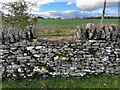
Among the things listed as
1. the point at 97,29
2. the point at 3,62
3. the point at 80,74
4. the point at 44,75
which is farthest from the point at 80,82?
the point at 3,62

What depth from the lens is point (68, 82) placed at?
977 cm

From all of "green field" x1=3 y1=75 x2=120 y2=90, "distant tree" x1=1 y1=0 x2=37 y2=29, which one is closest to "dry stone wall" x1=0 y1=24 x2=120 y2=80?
"green field" x1=3 y1=75 x2=120 y2=90

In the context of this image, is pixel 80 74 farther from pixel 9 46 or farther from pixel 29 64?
pixel 9 46

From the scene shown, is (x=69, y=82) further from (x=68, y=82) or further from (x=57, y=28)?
(x=57, y=28)

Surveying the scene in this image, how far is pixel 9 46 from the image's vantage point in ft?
33.7

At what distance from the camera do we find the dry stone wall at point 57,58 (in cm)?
1019

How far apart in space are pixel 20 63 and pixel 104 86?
2805mm

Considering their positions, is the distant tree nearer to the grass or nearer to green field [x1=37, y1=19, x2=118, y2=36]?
green field [x1=37, y1=19, x2=118, y2=36]

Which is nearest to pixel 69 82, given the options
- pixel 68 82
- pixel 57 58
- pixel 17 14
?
pixel 68 82

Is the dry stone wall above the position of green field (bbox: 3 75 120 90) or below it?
above

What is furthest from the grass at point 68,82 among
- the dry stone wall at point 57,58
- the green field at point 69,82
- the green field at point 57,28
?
the green field at point 57,28

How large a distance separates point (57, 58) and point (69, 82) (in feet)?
3.00

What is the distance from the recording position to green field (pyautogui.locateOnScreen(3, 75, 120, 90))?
953 centimetres

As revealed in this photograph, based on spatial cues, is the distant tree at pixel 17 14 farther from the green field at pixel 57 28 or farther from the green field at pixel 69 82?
the green field at pixel 69 82
